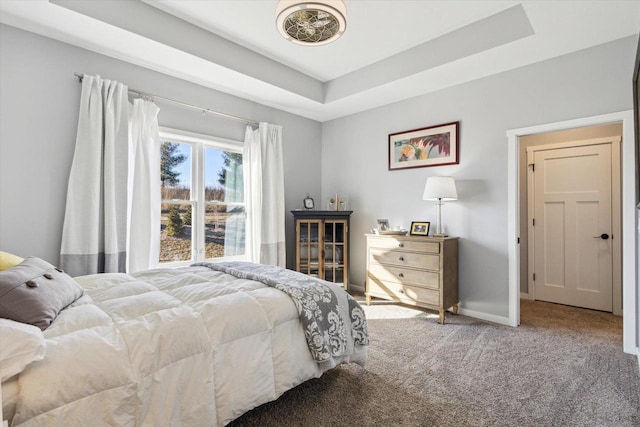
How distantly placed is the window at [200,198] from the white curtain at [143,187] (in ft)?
0.62

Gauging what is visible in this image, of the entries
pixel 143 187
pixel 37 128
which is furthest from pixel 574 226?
pixel 37 128

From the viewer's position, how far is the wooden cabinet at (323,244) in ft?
13.6

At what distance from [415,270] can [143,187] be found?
2813 mm

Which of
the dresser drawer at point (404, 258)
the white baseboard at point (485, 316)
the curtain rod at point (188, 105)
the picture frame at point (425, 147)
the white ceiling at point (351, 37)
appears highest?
the white ceiling at point (351, 37)

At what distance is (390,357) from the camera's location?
8.14 ft

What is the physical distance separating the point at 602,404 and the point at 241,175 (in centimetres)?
371

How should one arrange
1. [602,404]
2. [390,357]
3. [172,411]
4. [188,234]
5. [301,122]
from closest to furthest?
[172,411] < [602,404] < [390,357] < [188,234] < [301,122]

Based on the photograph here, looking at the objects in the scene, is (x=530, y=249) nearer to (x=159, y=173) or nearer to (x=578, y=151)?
(x=578, y=151)

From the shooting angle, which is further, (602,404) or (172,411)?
(602,404)

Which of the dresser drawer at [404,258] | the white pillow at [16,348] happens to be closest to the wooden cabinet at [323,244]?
the dresser drawer at [404,258]

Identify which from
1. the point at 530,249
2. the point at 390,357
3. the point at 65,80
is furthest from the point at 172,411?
the point at 530,249

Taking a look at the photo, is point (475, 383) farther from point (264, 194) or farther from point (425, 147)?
point (264, 194)

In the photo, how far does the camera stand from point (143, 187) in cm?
306

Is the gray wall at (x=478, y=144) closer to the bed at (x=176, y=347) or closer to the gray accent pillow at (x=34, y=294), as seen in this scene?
the bed at (x=176, y=347)
